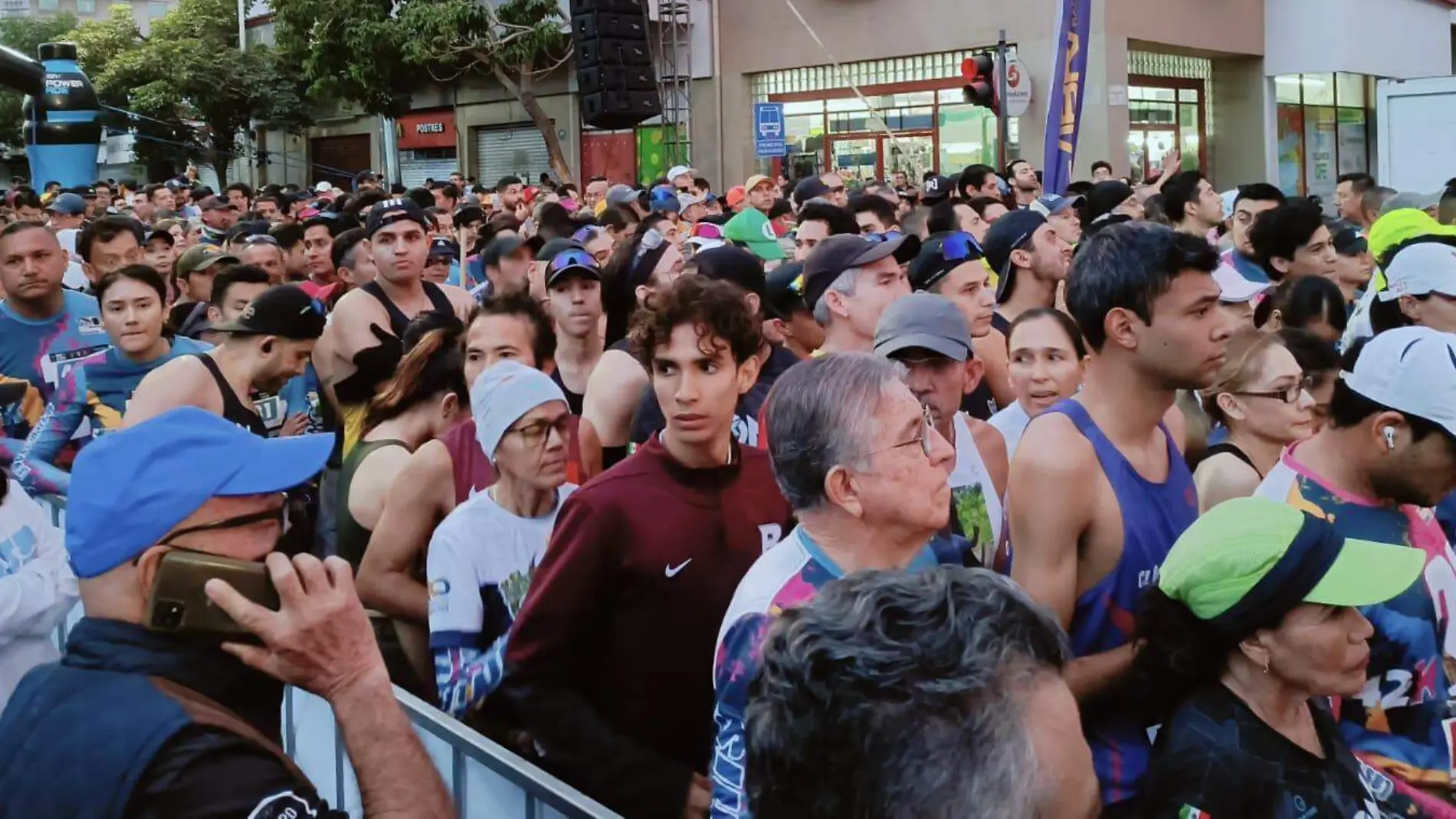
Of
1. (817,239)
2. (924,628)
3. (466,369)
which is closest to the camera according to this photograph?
(924,628)

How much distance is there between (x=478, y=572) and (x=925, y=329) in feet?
4.76

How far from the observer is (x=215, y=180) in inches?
1828

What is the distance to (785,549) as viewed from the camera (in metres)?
2.60

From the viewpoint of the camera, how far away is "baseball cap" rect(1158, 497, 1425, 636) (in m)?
2.45

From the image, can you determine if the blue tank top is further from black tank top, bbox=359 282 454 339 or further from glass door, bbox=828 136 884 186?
glass door, bbox=828 136 884 186

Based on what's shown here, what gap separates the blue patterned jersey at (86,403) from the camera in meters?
5.74

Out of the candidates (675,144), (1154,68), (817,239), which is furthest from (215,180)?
(817,239)

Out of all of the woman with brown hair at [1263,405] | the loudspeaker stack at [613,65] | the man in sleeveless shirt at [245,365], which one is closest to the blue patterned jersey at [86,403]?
the man in sleeveless shirt at [245,365]

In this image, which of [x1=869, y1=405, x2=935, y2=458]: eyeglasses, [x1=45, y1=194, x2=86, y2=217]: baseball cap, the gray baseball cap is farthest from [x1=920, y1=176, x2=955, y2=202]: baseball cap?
[x1=869, y1=405, x2=935, y2=458]: eyeglasses

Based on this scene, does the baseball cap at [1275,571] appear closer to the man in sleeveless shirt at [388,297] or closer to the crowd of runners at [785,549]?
the crowd of runners at [785,549]

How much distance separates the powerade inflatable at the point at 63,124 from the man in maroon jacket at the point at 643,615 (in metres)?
22.6

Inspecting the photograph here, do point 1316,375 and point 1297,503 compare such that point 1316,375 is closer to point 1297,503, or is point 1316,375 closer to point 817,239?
point 1297,503

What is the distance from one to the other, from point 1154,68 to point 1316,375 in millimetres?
25363

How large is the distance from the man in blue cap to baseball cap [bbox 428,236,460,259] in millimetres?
7329
